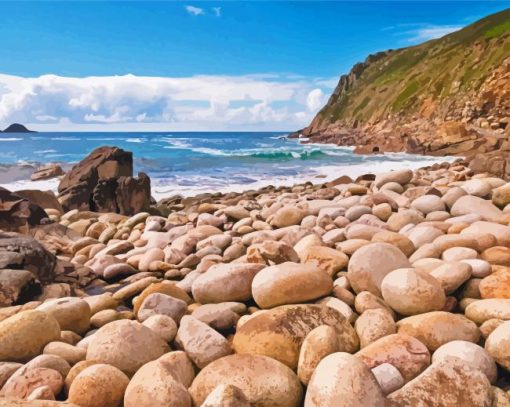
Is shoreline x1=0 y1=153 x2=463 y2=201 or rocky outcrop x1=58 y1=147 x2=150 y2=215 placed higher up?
rocky outcrop x1=58 y1=147 x2=150 y2=215

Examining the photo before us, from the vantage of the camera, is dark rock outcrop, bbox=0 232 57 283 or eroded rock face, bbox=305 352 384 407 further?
dark rock outcrop, bbox=0 232 57 283

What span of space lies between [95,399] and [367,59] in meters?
87.2

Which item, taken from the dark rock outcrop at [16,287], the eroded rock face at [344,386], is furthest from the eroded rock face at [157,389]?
the dark rock outcrop at [16,287]

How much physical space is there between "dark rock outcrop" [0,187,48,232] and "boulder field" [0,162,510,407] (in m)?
2.97

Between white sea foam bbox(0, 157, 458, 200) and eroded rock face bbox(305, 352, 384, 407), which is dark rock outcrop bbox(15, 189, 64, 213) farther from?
eroded rock face bbox(305, 352, 384, 407)

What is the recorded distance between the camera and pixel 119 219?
30.4 ft

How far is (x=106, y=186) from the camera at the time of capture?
435 inches

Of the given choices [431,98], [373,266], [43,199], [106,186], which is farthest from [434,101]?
[373,266]

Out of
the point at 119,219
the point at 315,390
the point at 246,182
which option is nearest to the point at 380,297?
the point at 315,390

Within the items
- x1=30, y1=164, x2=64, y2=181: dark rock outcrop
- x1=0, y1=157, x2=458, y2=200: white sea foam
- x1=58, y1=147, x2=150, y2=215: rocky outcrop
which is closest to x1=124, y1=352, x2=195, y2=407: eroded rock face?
x1=58, y1=147, x2=150, y2=215: rocky outcrop

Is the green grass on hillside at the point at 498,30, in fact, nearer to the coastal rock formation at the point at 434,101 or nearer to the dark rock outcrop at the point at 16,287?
the coastal rock formation at the point at 434,101

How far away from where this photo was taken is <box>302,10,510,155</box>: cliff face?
3206 centimetres

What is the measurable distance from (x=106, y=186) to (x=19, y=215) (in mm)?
2994

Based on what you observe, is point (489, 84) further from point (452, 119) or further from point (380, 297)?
point (380, 297)
